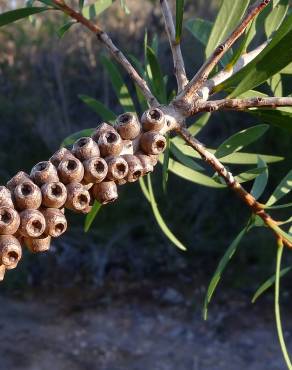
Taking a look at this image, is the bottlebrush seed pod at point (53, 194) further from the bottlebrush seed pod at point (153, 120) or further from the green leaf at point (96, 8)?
the green leaf at point (96, 8)

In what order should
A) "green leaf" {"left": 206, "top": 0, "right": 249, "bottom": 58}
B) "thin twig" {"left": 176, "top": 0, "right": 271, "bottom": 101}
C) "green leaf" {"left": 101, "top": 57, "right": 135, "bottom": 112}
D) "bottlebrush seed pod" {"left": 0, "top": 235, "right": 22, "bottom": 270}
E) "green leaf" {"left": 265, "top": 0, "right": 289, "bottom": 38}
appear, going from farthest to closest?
"green leaf" {"left": 101, "top": 57, "right": 135, "bottom": 112} < "green leaf" {"left": 265, "top": 0, "right": 289, "bottom": 38} < "green leaf" {"left": 206, "top": 0, "right": 249, "bottom": 58} < "thin twig" {"left": 176, "top": 0, "right": 271, "bottom": 101} < "bottlebrush seed pod" {"left": 0, "top": 235, "right": 22, "bottom": 270}

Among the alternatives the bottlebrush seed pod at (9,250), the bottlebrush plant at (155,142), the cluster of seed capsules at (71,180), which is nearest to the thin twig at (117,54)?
the bottlebrush plant at (155,142)

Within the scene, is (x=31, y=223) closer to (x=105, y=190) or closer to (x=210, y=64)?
(x=105, y=190)

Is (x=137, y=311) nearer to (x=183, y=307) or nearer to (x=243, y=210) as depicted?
(x=183, y=307)

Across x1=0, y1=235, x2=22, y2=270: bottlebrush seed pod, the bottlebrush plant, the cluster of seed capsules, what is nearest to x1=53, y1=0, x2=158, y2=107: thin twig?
the bottlebrush plant

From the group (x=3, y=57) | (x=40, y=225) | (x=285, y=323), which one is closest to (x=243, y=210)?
(x=285, y=323)

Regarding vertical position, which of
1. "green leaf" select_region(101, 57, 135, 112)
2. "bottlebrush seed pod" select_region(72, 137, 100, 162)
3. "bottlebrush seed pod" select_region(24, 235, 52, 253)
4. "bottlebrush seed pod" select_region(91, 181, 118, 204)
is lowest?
"green leaf" select_region(101, 57, 135, 112)

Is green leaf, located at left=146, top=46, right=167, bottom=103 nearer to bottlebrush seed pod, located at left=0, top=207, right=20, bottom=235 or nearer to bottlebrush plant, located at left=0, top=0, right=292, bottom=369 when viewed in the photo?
bottlebrush plant, located at left=0, top=0, right=292, bottom=369
